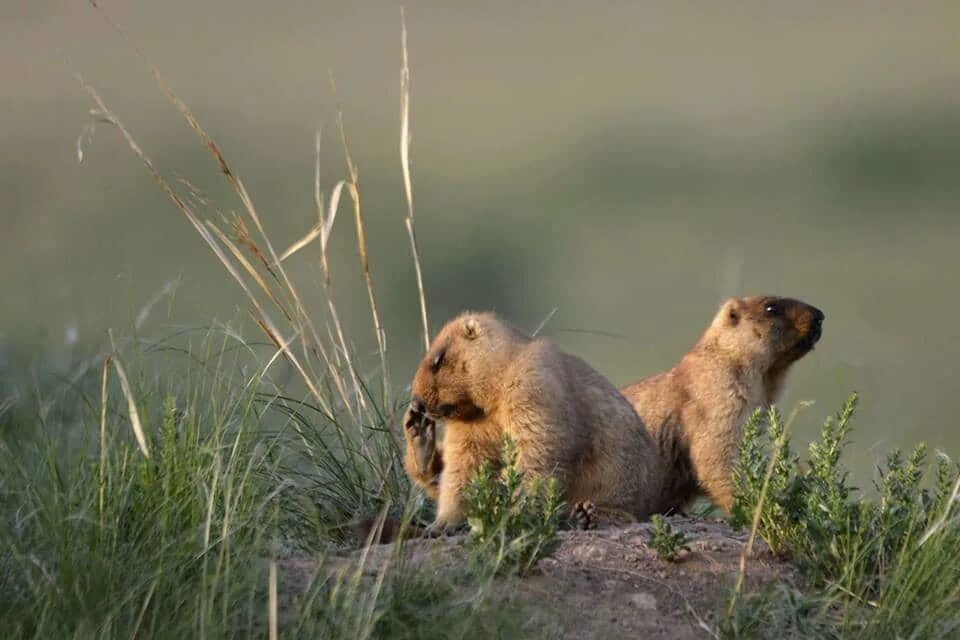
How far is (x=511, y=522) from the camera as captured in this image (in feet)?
16.5

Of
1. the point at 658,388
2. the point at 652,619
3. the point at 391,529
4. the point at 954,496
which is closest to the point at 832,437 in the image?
the point at 954,496

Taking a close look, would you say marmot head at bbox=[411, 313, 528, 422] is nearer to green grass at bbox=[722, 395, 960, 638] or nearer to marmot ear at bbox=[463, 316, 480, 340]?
marmot ear at bbox=[463, 316, 480, 340]

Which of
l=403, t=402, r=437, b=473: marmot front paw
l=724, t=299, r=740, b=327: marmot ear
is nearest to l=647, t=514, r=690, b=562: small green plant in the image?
l=403, t=402, r=437, b=473: marmot front paw

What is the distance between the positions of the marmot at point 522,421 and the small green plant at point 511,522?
83 centimetres

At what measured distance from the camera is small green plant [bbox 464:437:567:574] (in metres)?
4.88

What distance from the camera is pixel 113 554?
14.9 feet

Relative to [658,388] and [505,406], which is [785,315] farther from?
[505,406]

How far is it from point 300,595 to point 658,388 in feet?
12.2

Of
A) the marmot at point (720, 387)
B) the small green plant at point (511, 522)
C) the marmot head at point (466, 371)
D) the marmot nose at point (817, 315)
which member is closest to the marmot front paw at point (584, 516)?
the marmot head at point (466, 371)

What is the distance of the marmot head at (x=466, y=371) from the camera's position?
630 cm

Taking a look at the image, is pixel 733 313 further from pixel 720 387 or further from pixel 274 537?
pixel 274 537

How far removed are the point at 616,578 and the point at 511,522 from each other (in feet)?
1.25

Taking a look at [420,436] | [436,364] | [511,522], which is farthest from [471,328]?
[511,522]

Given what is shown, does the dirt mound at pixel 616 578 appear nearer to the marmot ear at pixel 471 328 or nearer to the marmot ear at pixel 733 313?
the marmot ear at pixel 471 328
